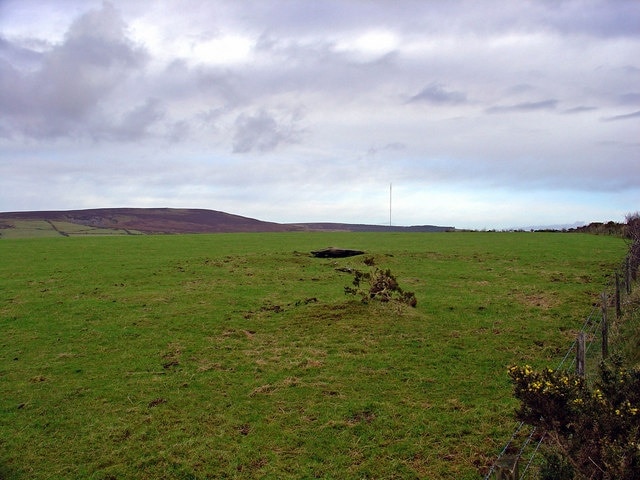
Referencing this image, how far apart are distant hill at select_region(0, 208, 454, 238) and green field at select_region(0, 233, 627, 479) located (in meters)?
122

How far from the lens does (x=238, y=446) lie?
961cm

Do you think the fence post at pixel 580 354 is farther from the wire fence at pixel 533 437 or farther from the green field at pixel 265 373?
the green field at pixel 265 373

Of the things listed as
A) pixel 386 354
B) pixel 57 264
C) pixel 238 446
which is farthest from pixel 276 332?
pixel 57 264

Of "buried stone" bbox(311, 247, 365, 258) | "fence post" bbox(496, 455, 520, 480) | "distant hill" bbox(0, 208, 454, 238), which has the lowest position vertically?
"fence post" bbox(496, 455, 520, 480)

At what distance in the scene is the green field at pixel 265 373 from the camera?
30.5ft

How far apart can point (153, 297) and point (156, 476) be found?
53.6ft

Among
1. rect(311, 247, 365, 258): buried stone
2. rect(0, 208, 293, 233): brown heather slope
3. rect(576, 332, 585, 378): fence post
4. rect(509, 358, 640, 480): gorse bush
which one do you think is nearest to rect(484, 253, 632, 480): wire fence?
rect(576, 332, 585, 378): fence post

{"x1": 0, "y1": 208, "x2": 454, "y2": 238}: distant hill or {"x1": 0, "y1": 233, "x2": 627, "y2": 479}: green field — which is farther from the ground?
{"x1": 0, "y1": 208, "x2": 454, "y2": 238}: distant hill

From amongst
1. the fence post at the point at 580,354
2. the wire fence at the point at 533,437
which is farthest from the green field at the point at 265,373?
the fence post at the point at 580,354

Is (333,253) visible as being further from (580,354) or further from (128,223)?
(128,223)

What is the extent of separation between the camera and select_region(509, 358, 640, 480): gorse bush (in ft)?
19.8

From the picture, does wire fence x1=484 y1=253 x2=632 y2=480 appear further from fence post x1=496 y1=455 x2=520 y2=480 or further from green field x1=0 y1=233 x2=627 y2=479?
green field x1=0 y1=233 x2=627 y2=479

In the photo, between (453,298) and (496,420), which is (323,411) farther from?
(453,298)

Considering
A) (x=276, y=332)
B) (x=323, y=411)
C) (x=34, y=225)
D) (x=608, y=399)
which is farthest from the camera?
(x=34, y=225)
